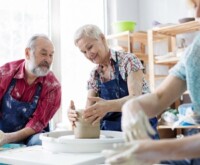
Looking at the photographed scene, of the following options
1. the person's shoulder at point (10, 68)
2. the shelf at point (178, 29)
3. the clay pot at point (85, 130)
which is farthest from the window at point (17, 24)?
the clay pot at point (85, 130)

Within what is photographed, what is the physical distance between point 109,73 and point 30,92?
1.72ft

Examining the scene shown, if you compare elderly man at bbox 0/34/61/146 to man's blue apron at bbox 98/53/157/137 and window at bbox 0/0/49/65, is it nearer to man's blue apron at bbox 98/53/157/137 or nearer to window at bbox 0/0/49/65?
man's blue apron at bbox 98/53/157/137

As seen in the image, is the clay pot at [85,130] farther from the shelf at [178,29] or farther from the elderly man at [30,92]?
the shelf at [178,29]

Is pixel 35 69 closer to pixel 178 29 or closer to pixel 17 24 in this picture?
pixel 17 24

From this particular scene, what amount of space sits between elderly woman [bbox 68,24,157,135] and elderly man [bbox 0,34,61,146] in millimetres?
283

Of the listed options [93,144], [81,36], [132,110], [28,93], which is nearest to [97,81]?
[81,36]

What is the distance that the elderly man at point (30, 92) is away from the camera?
197cm

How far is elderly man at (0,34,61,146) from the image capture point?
197 centimetres

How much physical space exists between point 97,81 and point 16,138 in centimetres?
59

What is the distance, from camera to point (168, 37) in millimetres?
3039

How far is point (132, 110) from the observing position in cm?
85

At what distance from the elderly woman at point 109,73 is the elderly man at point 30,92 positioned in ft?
0.93

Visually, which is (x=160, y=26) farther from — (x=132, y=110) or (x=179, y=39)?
(x=132, y=110)

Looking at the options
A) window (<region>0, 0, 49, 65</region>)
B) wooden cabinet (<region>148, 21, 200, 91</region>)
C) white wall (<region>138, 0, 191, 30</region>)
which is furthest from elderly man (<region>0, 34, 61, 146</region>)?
white wall (<region>138, 0, 191, 30</region>)
